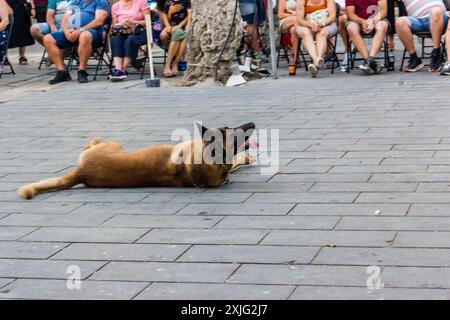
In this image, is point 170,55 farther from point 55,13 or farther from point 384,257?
point 384,257

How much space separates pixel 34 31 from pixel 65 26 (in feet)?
4.68

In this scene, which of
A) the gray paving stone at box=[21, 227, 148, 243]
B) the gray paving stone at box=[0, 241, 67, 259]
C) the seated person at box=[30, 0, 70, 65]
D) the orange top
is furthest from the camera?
the seated person at box=[30, 0, 70, 65]

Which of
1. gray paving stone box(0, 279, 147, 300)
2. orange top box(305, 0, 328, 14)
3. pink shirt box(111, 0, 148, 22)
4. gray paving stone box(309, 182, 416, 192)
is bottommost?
gray paving stone box(309, 182, 416, 192)

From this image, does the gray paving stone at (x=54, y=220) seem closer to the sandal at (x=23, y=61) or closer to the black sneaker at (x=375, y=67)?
the black sneaker at (x=375, y=67)

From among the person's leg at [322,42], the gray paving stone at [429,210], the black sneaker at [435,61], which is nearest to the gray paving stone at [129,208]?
the gray paving stone at [429,210]

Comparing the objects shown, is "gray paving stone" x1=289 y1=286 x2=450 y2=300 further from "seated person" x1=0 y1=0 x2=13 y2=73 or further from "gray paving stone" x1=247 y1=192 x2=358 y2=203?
"seated person" x1=0 y1=0 x2=13 y2=73

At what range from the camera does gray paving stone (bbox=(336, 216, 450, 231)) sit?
534cm

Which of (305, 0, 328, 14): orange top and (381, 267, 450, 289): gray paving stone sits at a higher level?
(305, 0, 328, 14): orange top

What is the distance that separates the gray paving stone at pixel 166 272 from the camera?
4688 mm

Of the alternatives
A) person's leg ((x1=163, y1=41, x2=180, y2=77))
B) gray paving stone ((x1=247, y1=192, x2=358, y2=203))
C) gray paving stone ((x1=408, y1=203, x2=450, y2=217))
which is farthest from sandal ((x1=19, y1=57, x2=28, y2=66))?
gray paving stone ((x1=408, y1=203, x2=450, y2=217))

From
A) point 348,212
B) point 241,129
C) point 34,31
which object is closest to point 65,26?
point 34,31

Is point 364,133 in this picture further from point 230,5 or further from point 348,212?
point 230,5

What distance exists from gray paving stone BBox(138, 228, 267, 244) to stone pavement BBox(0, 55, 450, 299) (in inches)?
0.5

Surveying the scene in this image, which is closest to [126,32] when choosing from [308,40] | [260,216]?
[308,40]
